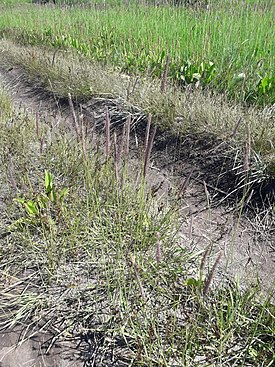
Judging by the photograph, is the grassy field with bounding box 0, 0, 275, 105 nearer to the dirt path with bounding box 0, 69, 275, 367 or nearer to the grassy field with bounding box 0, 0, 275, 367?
the grassy field with bounding box 0, 0, 275, 367

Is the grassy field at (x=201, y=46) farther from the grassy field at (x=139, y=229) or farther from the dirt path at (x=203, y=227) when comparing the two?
the dirt path at (x=203, y=227)

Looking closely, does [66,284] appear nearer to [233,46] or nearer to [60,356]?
[60,356]

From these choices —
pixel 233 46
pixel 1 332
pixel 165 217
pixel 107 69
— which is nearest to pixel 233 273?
pixel 165 217

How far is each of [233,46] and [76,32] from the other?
3989 mm

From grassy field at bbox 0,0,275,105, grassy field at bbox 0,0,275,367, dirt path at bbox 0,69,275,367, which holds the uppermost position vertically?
grassy field at bbox 0,0,275,105

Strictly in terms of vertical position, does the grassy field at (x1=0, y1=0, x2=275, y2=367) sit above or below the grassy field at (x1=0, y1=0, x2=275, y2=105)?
below

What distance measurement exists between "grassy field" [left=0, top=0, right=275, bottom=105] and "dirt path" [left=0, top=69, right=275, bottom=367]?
752mm

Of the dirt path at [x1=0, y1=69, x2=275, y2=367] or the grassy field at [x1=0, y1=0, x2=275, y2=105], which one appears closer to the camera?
the dirt path at [x1=0, y1=69, x2=275, y2=367]

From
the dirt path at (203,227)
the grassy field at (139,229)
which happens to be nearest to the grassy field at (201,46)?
the grassy field at (139,229)

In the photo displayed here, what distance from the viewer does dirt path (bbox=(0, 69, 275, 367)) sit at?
1.50 meters

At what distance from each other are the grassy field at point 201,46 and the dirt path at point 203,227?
0.75 metres

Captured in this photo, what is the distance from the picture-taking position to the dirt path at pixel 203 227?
1502 millimetres

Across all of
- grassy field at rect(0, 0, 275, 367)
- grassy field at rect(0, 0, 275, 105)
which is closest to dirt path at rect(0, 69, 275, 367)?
grassy field at rect(0, 0, 275, 367)

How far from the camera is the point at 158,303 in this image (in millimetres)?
1609
